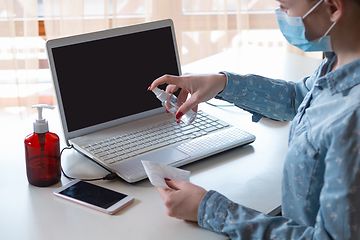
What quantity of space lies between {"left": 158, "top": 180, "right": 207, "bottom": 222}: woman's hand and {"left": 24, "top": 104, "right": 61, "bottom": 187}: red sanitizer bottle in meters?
0.28

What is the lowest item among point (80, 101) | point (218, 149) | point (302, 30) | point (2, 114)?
point (2, 114)

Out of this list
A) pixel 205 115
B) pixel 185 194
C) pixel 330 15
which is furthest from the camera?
pixel 205 115

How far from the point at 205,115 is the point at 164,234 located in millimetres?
585

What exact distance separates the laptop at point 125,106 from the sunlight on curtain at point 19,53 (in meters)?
1.66

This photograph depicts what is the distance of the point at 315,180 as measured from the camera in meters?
0.76

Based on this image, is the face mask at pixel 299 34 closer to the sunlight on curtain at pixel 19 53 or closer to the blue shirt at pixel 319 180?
the blue shirt at pixel 319 180

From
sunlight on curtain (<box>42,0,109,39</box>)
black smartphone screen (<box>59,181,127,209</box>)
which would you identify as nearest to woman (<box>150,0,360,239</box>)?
black smartphone screen (<box>59,181,127,209</box>)

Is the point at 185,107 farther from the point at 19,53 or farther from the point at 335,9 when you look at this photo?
the point at 19,53

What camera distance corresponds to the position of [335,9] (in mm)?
741

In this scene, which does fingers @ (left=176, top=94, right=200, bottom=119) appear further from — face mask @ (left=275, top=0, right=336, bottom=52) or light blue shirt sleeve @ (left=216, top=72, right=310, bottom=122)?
face mask @ (left=275, top=0, right=336, bottom=52)

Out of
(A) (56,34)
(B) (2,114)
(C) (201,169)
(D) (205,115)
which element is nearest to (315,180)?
(C) (201,169)

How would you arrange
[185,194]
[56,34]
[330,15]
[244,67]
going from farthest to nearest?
[56,34] → [244,67] → [185,194] → [330,15]

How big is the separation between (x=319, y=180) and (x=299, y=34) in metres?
0.29

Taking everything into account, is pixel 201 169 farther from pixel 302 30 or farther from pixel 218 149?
pixel 302 30
